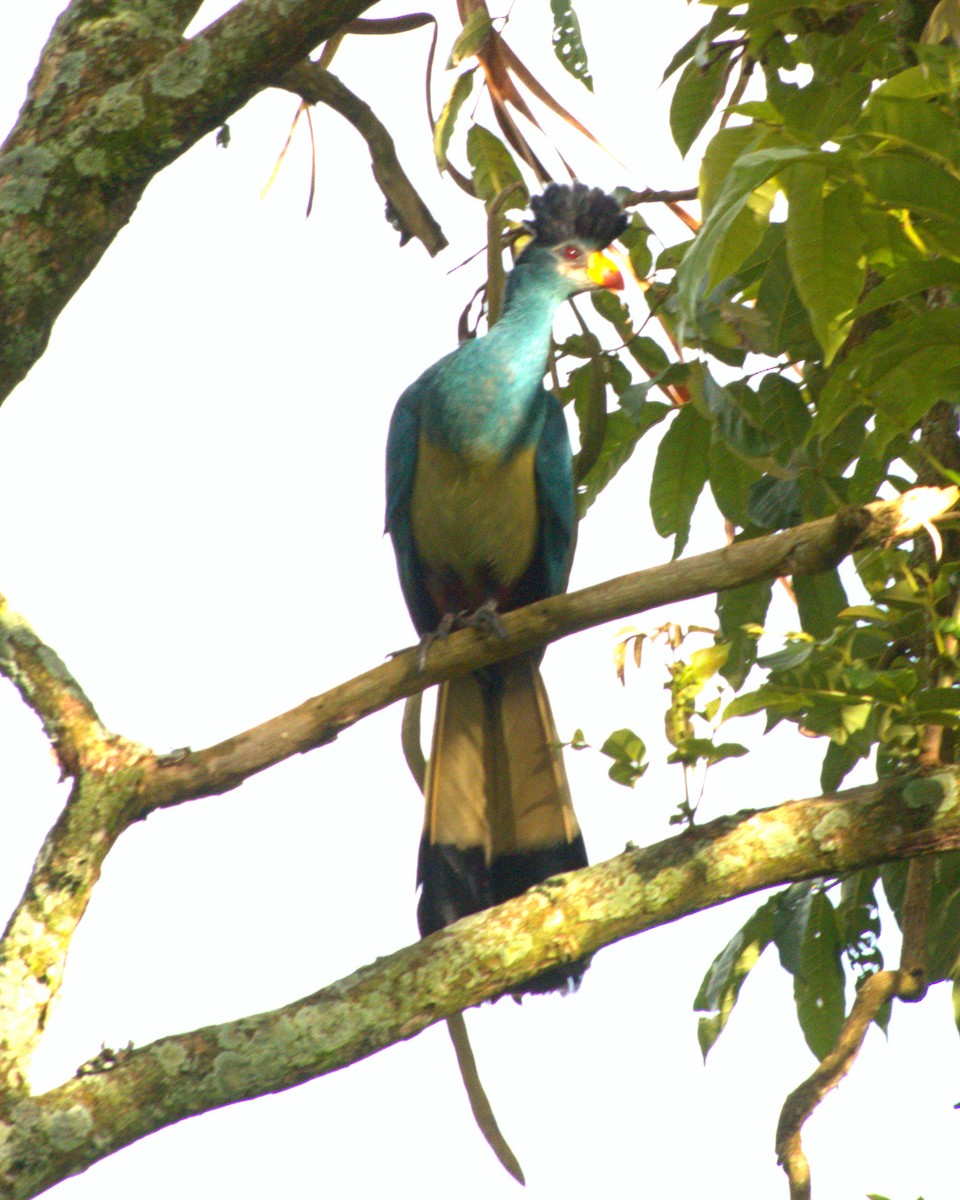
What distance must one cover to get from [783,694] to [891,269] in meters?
0.64

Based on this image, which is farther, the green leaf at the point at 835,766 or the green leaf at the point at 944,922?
the green leaf at the point at 835,766

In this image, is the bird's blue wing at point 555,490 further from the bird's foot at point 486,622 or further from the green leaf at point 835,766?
the green leaf at point 835,766

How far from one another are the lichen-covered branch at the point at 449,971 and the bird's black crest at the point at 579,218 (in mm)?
2108

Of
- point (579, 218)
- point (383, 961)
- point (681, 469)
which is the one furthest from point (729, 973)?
point (579, 218)

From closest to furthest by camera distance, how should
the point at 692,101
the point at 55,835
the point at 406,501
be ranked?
the point at 55,835 → the point at 692,101 → the point at 406,501

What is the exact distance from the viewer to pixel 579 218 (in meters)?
3.83

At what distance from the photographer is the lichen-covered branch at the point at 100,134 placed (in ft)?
7.47

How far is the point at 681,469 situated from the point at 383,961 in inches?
42.5

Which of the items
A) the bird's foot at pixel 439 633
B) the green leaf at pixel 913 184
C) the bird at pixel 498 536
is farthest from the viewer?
the bird at pixel 498 536

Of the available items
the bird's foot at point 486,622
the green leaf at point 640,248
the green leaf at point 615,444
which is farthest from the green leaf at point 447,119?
the bird's foot at point 486,622

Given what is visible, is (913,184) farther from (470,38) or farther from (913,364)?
(470,38)

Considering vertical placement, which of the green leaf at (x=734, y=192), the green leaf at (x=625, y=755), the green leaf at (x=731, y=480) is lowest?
the green leaf at (x=625, y=755)

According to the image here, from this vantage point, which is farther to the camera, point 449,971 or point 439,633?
point 439,633

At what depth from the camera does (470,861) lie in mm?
3008
